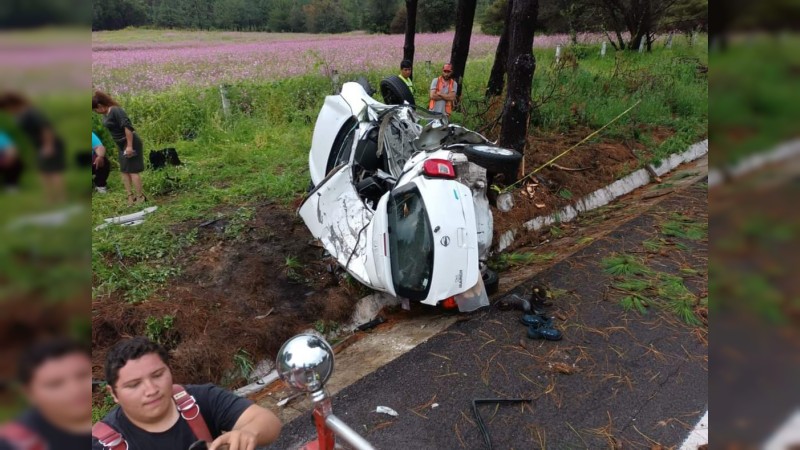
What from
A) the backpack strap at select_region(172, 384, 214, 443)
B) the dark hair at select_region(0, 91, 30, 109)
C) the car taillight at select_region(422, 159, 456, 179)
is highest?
the dark hair at select_region(0, 91, 30, 109)

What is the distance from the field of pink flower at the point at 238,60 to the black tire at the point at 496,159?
8511 millimetres

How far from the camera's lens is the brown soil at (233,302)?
13.8 ft

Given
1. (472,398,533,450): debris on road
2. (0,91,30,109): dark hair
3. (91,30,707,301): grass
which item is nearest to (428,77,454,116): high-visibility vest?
(91,30,707,301): grass

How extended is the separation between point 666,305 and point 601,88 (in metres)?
7.35

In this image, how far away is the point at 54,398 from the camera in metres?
0.64

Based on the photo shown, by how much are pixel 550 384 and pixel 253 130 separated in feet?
26.6

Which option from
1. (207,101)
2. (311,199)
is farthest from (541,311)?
(207,101)

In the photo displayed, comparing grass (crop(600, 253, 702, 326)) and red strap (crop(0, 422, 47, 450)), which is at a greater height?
red strap (crop(0, 422, 47, 450))

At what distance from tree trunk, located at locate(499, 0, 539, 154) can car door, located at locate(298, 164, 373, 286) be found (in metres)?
2.67

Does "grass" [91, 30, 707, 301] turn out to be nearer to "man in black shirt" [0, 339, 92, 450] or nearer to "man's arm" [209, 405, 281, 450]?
"man's arm" [209, 405, 281, 450]

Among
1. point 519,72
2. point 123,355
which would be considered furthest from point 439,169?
point 123,355

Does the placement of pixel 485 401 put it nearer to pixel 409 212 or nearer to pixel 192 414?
pixel 409 212

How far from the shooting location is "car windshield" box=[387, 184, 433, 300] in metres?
4.40

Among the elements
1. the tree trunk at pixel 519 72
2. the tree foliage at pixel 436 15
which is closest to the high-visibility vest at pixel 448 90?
the tree trunk at pixel 519 72
